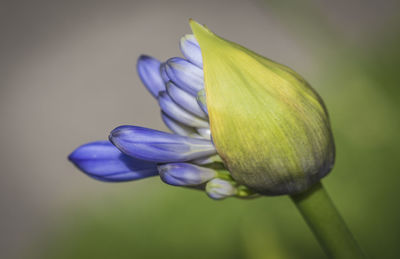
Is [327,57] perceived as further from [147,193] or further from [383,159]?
[147,193]

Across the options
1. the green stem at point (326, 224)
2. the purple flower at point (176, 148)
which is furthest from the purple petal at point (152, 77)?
the green stem at point (326, 224)

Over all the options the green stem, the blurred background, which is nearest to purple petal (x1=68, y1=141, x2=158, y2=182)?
the green stem

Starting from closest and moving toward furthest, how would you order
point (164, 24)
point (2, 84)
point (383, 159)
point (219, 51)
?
point (219, 51)
point (383, 159)
point (164, 24)
point (2, 84)

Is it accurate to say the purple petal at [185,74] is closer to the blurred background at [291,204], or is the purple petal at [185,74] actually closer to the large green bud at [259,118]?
the large green bud at [259,118]

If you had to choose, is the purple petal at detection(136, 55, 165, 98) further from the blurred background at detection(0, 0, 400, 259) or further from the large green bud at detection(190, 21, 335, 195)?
the blurred background at detection(0, 0, 400, 259)

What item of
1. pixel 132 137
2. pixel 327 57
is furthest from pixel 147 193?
pixel 132 137
